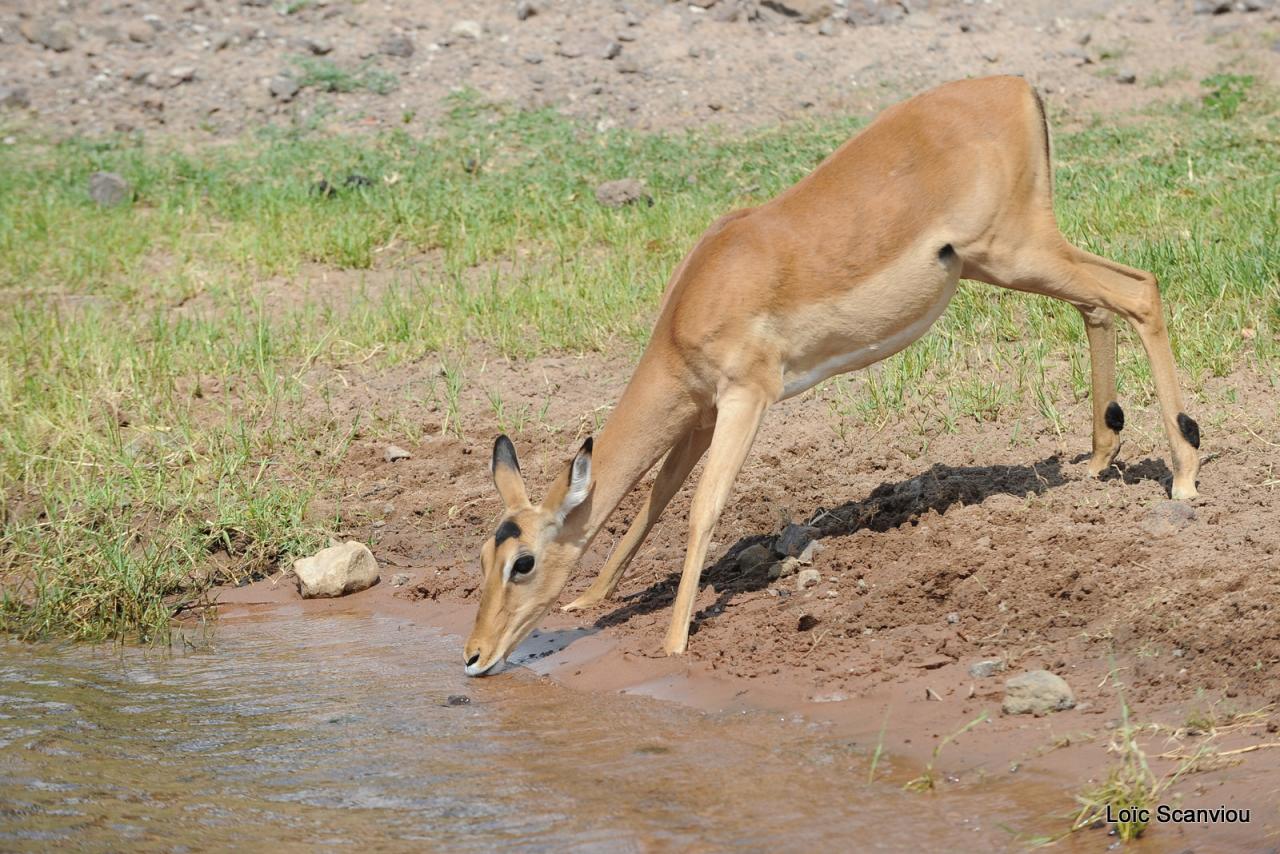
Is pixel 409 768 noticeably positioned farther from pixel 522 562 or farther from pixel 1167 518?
pixel 1167 518

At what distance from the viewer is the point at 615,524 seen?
704 cm

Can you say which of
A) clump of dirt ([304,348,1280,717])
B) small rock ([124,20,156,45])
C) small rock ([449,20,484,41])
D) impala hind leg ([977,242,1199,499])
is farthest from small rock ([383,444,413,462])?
small rock ([124,20,156,45])

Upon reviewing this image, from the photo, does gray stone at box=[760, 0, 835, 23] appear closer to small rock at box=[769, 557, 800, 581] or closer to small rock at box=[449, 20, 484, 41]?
small rock at box=[449, 20, 484, 41]

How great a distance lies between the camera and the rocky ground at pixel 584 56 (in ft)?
47.4

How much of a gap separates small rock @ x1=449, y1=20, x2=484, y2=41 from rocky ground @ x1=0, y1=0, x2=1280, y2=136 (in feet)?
0.08

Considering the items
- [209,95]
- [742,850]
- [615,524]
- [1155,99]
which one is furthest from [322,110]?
[742,850]

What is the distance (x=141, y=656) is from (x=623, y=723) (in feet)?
7.71

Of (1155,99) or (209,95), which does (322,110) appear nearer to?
(209,95)

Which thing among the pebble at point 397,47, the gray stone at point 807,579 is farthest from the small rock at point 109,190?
the gray stone at point 807,579

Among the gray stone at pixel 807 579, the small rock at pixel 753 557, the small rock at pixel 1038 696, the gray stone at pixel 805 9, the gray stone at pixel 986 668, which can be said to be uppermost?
the gray stone at pixel 805 9

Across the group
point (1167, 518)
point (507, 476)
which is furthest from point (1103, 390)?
point (507, 476)

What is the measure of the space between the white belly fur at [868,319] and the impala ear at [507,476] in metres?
1.10

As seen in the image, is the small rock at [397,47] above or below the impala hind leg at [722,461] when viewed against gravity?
below

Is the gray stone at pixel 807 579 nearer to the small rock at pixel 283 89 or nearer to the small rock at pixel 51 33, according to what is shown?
the small rock at pixel 283 89
